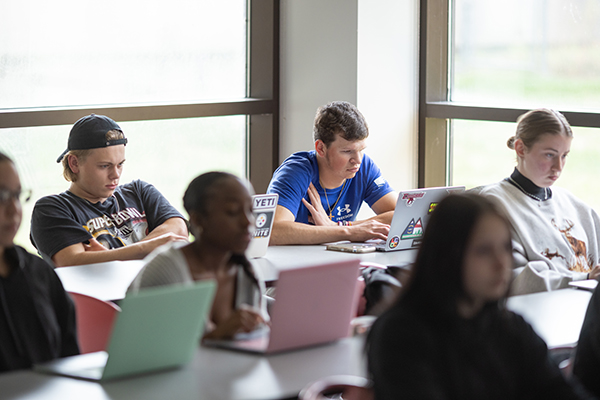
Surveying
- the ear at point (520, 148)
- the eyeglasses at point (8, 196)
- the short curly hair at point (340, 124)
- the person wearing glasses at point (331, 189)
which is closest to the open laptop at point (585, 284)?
the ear at point (520, 148)

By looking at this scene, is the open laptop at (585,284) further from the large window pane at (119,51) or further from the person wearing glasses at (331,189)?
the large window pane at (119,51)

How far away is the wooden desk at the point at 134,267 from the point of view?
105 inches

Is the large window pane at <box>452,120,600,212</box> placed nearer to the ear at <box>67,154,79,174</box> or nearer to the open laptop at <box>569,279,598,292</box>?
the open laptop at <box>569,279,598,292</box>

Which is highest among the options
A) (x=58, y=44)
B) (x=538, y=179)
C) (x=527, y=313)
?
(x=58, y=44)

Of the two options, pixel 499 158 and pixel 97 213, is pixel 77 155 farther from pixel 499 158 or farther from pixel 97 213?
pixel 499 158

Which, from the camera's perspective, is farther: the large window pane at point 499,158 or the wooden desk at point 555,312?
the large window pane at point 499,158

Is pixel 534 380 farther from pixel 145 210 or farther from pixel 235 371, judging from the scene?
pixel 145 210

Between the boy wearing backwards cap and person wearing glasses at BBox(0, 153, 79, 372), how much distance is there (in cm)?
114

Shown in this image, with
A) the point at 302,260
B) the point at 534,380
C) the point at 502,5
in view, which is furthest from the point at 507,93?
the point at 534,380

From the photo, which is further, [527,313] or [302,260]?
[302,260]

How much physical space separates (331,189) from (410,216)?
1.88 ft

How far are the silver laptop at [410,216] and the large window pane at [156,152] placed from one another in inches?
65.8

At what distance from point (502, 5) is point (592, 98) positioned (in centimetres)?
79

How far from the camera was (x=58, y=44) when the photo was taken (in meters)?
4.22
